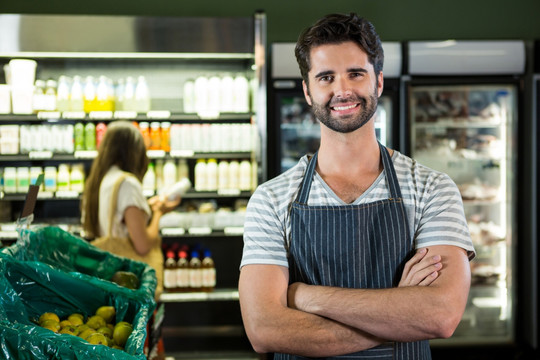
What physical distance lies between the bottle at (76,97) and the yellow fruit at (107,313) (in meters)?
2.66

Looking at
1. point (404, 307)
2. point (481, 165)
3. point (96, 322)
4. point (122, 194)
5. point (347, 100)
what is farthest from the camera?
point (481, 165)

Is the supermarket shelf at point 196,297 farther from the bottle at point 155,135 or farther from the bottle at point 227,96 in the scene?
the bottle at point 227,96

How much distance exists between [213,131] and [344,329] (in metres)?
3.08

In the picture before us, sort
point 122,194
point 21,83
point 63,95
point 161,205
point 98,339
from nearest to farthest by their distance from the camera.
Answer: point 98,339
point 122,194
point 161,205
point 21,83
point 63,95

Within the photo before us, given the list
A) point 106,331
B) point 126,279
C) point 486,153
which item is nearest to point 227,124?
point 486,153

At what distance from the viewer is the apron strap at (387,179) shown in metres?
1.67

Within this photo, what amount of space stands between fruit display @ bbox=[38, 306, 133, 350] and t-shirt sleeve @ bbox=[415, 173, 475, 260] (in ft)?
3.09

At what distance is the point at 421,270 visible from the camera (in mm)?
1563

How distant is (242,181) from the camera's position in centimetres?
454

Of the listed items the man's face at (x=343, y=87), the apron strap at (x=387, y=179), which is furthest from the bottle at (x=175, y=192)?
the man's face at (x=343, y=87)

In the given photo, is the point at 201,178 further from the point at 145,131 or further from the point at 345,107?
the point at 345,107

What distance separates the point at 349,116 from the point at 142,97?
3081 mm

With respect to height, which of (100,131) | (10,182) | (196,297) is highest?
(100,131)

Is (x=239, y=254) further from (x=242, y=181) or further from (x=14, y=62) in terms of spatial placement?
(x=14, y=62)
